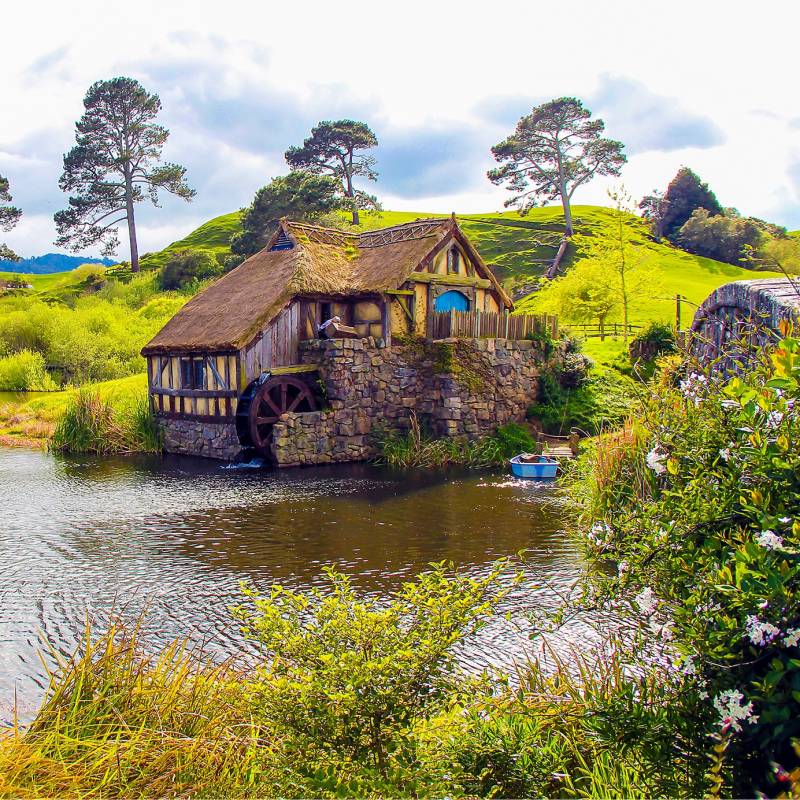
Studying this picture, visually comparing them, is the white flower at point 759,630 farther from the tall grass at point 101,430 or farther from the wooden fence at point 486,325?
the tall grass at point 101,430

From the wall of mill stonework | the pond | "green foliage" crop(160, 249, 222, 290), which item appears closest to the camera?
the pond

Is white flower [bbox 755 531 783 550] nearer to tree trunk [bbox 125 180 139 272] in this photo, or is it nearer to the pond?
the pond

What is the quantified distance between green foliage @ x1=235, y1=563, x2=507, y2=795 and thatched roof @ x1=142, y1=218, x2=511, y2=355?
50.1ft

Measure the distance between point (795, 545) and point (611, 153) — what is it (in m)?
53.6

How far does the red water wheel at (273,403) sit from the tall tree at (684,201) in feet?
152

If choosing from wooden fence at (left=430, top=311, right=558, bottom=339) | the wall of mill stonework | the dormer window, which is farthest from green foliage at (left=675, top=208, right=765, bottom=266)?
the wall of mill stonework

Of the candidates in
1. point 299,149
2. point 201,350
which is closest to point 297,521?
point 201,350

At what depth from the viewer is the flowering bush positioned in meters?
2.95

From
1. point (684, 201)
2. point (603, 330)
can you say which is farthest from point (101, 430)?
point (684, 201)

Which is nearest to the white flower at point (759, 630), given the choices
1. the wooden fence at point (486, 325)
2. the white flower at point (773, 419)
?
the white flower at point (773, 419)

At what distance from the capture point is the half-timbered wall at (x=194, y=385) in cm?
1948

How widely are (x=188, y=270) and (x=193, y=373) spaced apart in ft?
100

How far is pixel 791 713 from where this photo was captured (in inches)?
118

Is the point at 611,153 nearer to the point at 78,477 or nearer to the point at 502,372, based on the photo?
the point at 502,372
